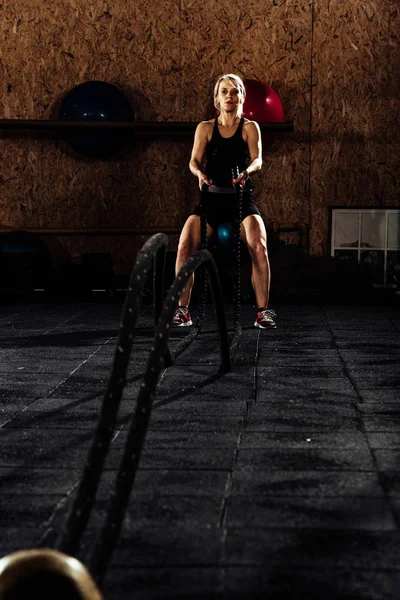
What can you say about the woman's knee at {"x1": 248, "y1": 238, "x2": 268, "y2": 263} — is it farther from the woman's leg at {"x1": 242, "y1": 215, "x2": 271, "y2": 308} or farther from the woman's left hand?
the woman's left hand

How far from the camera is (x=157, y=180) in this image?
815cm

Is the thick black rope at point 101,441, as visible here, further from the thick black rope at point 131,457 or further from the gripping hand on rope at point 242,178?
the gripping hand on rope at point 242,178

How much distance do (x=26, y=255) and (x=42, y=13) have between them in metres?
2.49

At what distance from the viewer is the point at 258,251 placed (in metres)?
5.51

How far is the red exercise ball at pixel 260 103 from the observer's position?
24.0 feet

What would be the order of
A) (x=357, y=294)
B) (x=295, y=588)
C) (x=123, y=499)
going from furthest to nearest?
(x=357, y=294) → (x=123, y=499) → (x=295, y=588)

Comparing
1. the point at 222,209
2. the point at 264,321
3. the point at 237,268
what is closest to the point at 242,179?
the point at 222,209

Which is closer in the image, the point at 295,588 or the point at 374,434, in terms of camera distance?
the point at 295,588

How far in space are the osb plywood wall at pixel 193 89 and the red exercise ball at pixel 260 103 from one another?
59 cm

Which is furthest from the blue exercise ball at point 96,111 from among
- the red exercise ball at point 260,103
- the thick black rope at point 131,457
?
the thick black rope at point 131,457

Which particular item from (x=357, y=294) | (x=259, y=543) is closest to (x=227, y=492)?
(x=259, y=543)

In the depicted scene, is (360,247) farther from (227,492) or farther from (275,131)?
(227,492)

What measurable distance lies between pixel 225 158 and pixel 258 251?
68 centimetres

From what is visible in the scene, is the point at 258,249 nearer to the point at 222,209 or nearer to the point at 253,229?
the point at 253,229
